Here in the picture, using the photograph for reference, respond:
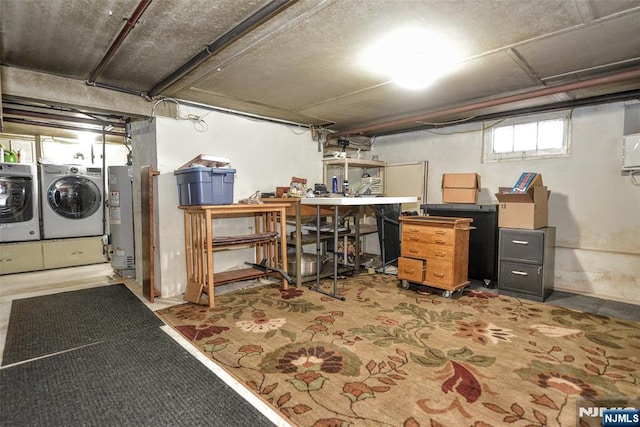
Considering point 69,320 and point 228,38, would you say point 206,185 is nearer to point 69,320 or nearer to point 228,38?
point 228,38

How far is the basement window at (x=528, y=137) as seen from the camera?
12.4ft

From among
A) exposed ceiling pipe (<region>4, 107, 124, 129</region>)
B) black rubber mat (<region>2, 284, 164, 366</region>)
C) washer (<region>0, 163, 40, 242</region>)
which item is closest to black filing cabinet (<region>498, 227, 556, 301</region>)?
black rubber mat (<region>2, 284, 164, 366</region>)

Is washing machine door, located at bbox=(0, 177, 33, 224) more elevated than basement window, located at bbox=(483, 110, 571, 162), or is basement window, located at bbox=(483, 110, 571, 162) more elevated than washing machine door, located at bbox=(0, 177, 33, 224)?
basement window, located at bbox=(483, 110, 571, 162)

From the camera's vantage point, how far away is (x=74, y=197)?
5.07 m

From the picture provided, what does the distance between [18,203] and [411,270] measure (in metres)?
5.67

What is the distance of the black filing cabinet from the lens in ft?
10.9

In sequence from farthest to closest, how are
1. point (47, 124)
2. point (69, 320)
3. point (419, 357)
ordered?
1. point (47, 124)
2. point (69, 320)
3. point (419, 357)

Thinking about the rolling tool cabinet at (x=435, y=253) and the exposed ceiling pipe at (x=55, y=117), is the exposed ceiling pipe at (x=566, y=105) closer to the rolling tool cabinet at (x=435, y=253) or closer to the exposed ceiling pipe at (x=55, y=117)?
the rolling tool cabinet at (x=435, y=253)

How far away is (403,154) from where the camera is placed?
17.5 ft

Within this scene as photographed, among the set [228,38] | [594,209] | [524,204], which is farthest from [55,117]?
[594,209]

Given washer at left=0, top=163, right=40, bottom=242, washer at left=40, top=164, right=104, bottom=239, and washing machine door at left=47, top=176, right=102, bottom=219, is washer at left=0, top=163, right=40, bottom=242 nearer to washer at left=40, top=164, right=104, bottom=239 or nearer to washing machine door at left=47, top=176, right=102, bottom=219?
washer at left=40, top=164, right=104, bottom=239

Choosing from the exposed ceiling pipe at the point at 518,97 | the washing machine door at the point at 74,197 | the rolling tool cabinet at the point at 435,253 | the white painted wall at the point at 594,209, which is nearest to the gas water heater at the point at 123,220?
the washing machine door at the point at 74,197

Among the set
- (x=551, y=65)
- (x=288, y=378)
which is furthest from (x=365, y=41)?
(x=288, y=378)

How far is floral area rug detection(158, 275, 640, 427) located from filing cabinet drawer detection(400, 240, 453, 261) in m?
0.46
